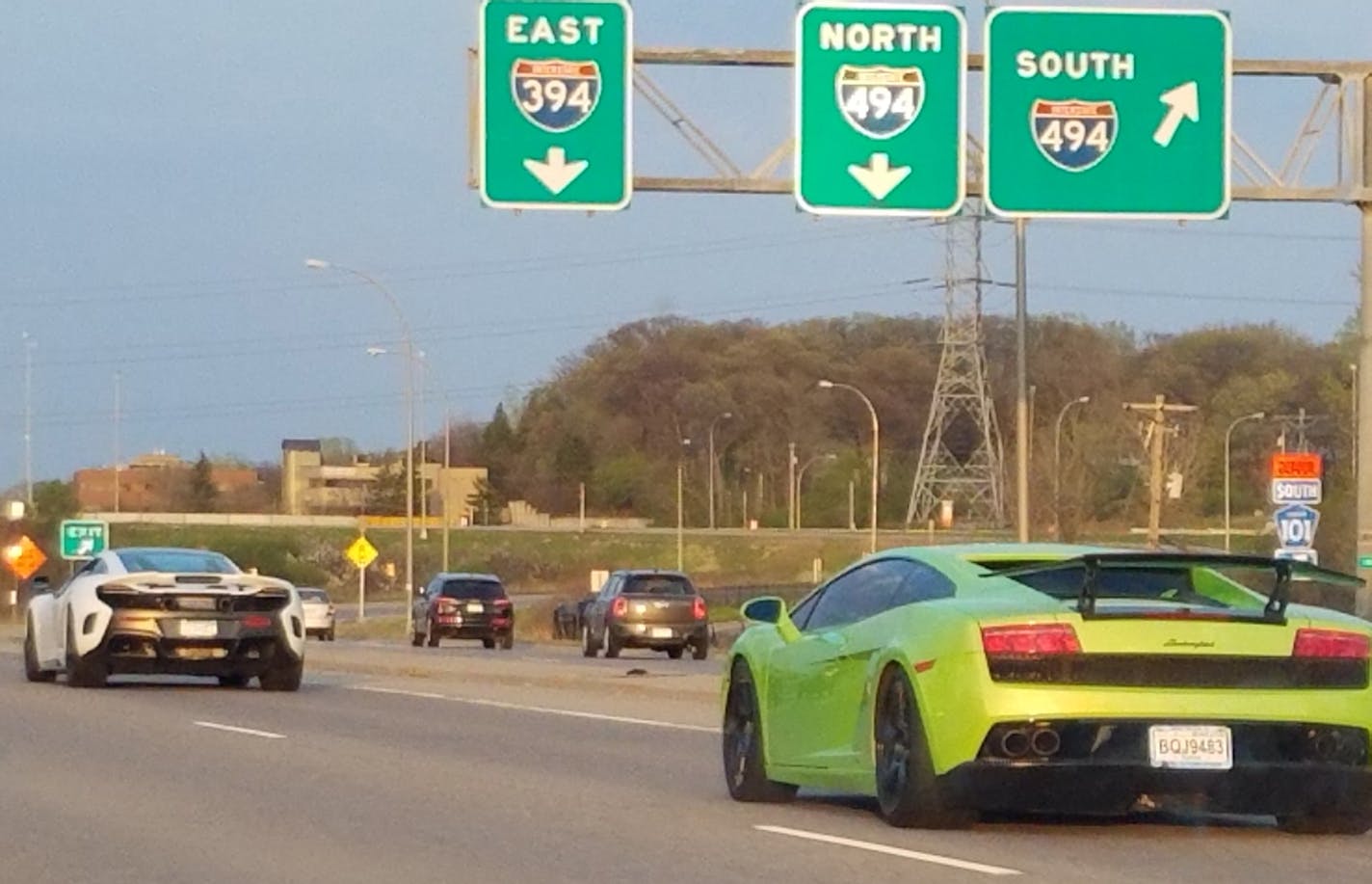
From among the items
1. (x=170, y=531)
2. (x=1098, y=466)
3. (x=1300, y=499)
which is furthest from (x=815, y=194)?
(x=170, y=531)

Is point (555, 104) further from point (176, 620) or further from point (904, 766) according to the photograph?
point (904, 766)

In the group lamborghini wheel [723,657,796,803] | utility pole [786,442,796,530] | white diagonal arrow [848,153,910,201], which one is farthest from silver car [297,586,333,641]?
utility pole [786,442,796,530]

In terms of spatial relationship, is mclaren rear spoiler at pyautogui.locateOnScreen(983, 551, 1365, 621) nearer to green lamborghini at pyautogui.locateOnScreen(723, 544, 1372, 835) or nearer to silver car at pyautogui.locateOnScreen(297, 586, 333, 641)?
green lamborghini at pyautogui.locateOnScreen(723, 544, 1372, 835)

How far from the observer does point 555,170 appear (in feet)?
78.7

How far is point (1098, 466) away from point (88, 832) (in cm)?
6960

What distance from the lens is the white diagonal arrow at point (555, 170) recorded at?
78.7ft

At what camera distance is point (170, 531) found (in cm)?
9831

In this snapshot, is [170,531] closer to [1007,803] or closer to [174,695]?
[174,695]

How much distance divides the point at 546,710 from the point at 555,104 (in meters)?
5.69

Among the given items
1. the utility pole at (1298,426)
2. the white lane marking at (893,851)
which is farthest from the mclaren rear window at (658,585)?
the utility pole at (1298,426)

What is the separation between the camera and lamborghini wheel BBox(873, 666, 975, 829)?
11.2 m

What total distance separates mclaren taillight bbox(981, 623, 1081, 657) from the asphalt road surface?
2.77 feet

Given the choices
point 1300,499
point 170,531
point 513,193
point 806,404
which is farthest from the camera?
point 806,404

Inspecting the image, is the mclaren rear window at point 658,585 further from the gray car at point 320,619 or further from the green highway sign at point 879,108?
the green highway sign at point 879,108
